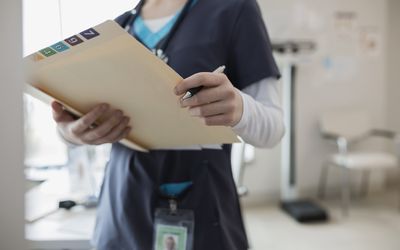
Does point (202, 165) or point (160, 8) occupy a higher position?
point (160, 8)

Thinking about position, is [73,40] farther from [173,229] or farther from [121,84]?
[173,229]

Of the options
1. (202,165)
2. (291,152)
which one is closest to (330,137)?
(291,152)

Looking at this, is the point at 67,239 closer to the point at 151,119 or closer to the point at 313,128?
the point at 151,119

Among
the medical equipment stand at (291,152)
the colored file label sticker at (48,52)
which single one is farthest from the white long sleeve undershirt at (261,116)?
the medical equipment stand at (291,152)

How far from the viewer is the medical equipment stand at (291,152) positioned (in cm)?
270

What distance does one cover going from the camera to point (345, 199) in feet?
9.41

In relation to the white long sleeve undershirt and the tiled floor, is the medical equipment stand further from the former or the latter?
the white long sleeve undershirt

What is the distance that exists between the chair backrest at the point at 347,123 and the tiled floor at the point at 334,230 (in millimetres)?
623

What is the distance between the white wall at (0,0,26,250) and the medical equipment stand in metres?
2.53

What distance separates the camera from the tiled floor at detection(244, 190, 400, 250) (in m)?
2.29

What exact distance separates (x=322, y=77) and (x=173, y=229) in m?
2.83

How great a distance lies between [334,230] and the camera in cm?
251

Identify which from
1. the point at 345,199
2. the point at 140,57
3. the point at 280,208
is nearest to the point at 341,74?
the point at 345,199

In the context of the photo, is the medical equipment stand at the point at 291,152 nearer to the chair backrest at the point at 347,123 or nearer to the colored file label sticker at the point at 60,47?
the chair backrest at the point at 347,123
